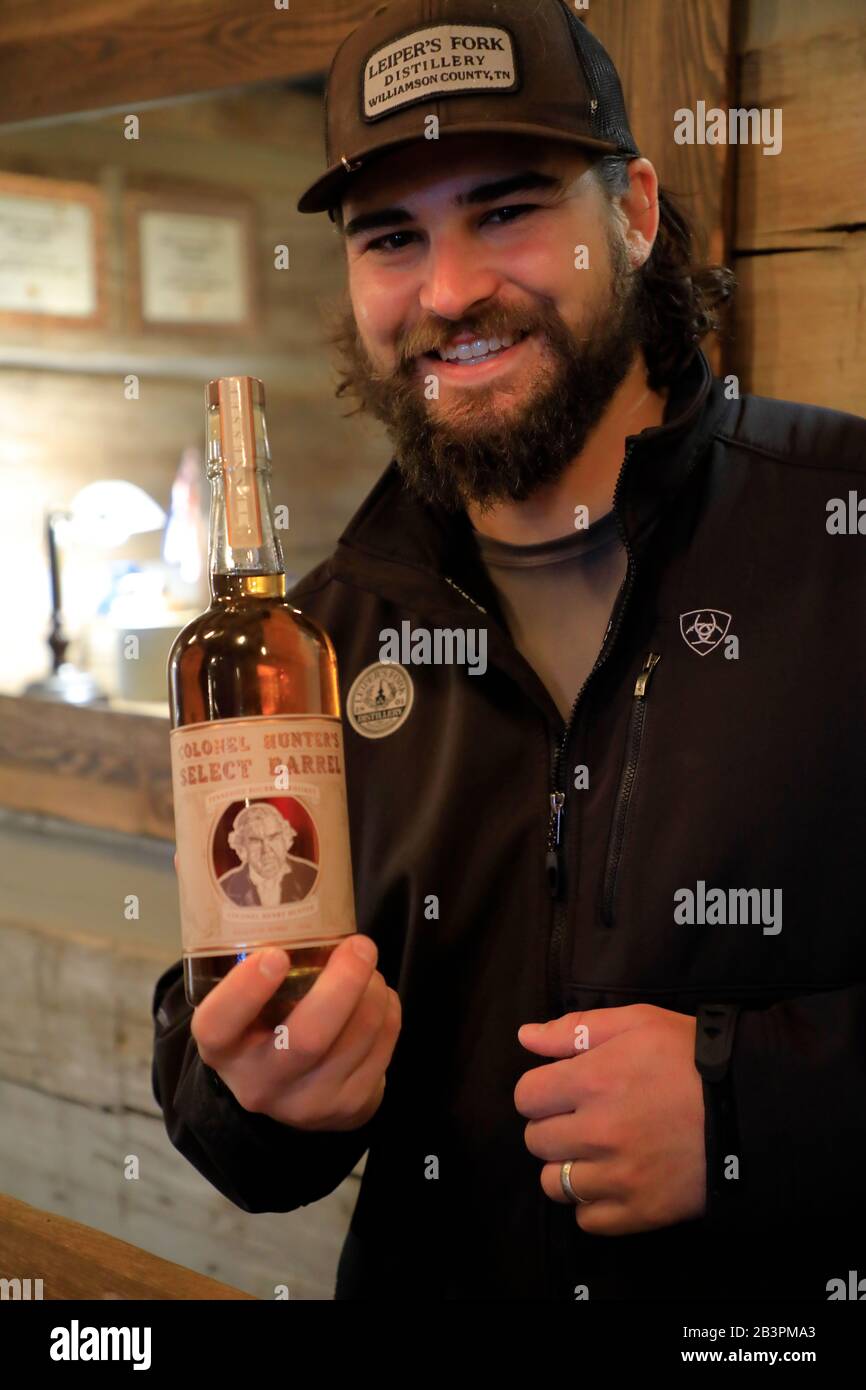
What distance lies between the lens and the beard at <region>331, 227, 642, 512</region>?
1.07 m

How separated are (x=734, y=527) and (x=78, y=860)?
157cm

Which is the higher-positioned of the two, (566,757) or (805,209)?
(805,209)

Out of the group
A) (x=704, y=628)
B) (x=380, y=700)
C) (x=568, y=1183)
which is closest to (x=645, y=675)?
(x=704, y=628)

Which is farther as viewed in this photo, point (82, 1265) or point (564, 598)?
point (564, 598)

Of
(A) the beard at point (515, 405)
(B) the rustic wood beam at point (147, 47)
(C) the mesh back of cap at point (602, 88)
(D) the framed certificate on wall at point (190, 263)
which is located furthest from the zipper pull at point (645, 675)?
(D) the framed certificate on wall at point (190, 263)

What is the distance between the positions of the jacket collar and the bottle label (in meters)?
0.37

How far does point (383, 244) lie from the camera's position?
1100 mm

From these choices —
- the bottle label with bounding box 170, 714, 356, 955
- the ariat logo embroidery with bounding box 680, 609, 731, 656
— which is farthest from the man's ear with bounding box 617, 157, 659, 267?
the bottle label with bounding box 170, 714, 356, 955

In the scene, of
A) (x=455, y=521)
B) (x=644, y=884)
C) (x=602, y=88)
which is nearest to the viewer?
(x=644, y=884)

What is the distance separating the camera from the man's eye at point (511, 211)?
1.05 metres

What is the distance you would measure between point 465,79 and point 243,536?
42 centimetres

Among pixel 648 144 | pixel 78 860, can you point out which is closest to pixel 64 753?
pixel 78 860

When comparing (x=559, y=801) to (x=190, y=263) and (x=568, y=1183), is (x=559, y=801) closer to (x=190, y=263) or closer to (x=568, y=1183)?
(x=568, y=1183)

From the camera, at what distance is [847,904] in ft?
3.12
